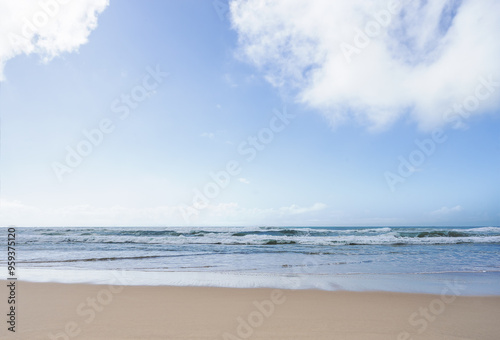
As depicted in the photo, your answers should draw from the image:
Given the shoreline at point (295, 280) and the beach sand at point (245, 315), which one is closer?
the beach sand at point (245, 315)

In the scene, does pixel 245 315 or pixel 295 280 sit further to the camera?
pixel 295 280

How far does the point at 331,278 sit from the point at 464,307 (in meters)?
3.35

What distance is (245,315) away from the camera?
15.7ft

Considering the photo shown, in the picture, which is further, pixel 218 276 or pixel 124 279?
pixel 218 276

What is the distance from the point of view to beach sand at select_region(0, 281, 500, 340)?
400 centimetres

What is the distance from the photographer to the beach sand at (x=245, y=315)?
4.00m

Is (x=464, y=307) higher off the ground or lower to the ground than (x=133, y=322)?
lower

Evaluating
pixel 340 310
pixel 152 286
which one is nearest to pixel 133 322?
pixel 152 286

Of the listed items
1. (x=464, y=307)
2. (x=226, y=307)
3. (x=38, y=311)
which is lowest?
(x=464, y=307)

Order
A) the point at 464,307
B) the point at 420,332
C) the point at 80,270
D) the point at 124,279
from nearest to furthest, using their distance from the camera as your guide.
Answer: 1. the point at 420,332
2. the point at 464,307
3. the point at 124,279
4. the point at 80,270

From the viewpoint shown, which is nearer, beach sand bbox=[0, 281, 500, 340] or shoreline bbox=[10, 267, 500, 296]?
beach sand bbox=[0, 281, 500, 340]

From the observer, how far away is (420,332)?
13.4 feet

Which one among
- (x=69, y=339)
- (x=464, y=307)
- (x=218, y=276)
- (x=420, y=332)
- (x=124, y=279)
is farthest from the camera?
(x=218, y=276)

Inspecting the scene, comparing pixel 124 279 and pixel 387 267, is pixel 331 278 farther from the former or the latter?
pixel 124 279
